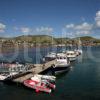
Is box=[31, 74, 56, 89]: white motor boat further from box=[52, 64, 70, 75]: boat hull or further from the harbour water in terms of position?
box=[52, 64, 70, 75]: boat hull

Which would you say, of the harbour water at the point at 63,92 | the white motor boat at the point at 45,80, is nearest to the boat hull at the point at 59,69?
the harbour water at the point at 63,92

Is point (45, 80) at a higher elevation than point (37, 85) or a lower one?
higher

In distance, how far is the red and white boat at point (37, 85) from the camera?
47.8 m

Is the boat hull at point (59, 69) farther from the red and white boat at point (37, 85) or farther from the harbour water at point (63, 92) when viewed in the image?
the red and white boat at point (37, 85)

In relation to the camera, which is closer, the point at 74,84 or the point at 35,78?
the point at 35,78

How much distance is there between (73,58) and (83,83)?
57960 millimetres

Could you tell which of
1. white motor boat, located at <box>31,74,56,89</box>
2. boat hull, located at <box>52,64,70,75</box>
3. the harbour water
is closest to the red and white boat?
white motor boat, located at <box>31,74,56,89</box>

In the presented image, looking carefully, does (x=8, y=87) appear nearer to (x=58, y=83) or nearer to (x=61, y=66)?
(x=58, y=83)

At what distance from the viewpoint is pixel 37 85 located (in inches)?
1950

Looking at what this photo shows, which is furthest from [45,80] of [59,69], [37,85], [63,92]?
[59,69]

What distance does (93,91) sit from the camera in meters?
49.5

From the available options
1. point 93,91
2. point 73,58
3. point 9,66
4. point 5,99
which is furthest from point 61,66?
point 73,58

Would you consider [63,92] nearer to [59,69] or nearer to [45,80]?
[45,80]

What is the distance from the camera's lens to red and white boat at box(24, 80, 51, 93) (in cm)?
4780
